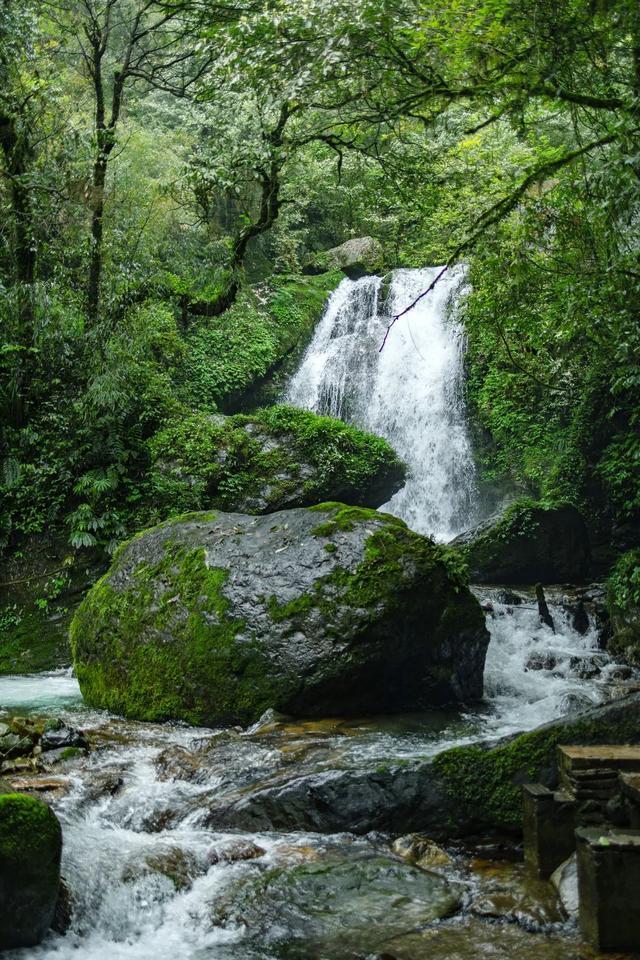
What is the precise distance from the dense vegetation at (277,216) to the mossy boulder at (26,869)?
18.1ft

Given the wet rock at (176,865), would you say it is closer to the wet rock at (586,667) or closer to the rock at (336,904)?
the rock at (336,904)

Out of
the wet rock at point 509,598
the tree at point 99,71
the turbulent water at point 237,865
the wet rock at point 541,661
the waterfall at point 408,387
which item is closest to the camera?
the turbulent water at point 237,865

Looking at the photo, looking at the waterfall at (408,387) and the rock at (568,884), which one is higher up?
the waterfall at (408,387)

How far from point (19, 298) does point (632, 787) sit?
9835 mm

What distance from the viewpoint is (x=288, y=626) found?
6.29 m

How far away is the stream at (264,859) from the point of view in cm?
348

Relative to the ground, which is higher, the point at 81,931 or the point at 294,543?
the point at 294,543

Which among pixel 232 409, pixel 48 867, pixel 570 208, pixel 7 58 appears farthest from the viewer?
pixel 232 409

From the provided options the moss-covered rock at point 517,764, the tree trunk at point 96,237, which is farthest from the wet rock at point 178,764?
the tree trunk at point 96,237

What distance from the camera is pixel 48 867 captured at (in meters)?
3.35

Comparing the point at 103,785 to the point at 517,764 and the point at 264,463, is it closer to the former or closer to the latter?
the point at 517,764

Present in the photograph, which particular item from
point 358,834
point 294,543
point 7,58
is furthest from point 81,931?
point 7,58

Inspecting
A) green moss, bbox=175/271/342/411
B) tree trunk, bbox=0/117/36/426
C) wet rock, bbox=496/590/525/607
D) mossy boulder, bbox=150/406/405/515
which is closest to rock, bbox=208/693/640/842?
wet rock, bbox=496/590/525/607

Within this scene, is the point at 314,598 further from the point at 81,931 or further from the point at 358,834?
the point at 81,931
